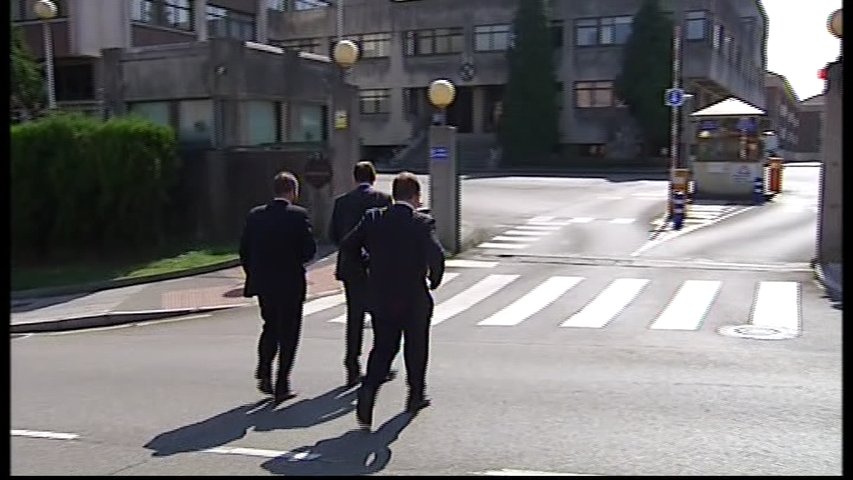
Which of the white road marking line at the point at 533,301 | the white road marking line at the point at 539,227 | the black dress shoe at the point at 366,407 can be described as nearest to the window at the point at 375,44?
the white road marking line at the point at 539,227

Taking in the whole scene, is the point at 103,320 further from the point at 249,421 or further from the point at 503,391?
the point at 503,391

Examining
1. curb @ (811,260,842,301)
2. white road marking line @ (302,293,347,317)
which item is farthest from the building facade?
curb @ (811,260,842,301)

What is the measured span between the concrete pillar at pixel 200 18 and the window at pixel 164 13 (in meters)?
0.21

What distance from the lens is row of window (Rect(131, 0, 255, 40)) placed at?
33688 millimetres

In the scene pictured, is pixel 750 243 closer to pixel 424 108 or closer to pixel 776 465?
pixel 776 465

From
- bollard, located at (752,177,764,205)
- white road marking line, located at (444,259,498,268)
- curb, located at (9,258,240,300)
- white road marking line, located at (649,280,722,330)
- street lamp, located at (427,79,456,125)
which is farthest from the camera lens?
bollard, located at (752,177,764,205)

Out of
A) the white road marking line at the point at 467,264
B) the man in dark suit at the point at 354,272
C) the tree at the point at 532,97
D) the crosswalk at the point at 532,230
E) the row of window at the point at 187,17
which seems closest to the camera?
the man in dark suit at the point at 354,272

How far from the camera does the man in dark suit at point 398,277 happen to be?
21.4ft

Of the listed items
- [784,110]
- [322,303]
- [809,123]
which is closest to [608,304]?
[322,303]

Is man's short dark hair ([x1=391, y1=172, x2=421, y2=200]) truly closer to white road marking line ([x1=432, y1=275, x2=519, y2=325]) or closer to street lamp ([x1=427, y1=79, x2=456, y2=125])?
white road marking line ([x1=432, y1=275, x2=519, y2=325])

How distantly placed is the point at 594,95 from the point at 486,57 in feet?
22.6

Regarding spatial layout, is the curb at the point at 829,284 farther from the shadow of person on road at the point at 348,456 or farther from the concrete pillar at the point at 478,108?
the concrete pillar at the point at 478,108

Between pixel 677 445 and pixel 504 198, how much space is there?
75.0ft

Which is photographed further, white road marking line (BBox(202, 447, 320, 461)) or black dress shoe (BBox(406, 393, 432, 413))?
black dress shoe (BBox(406, 393, 432, 413))
